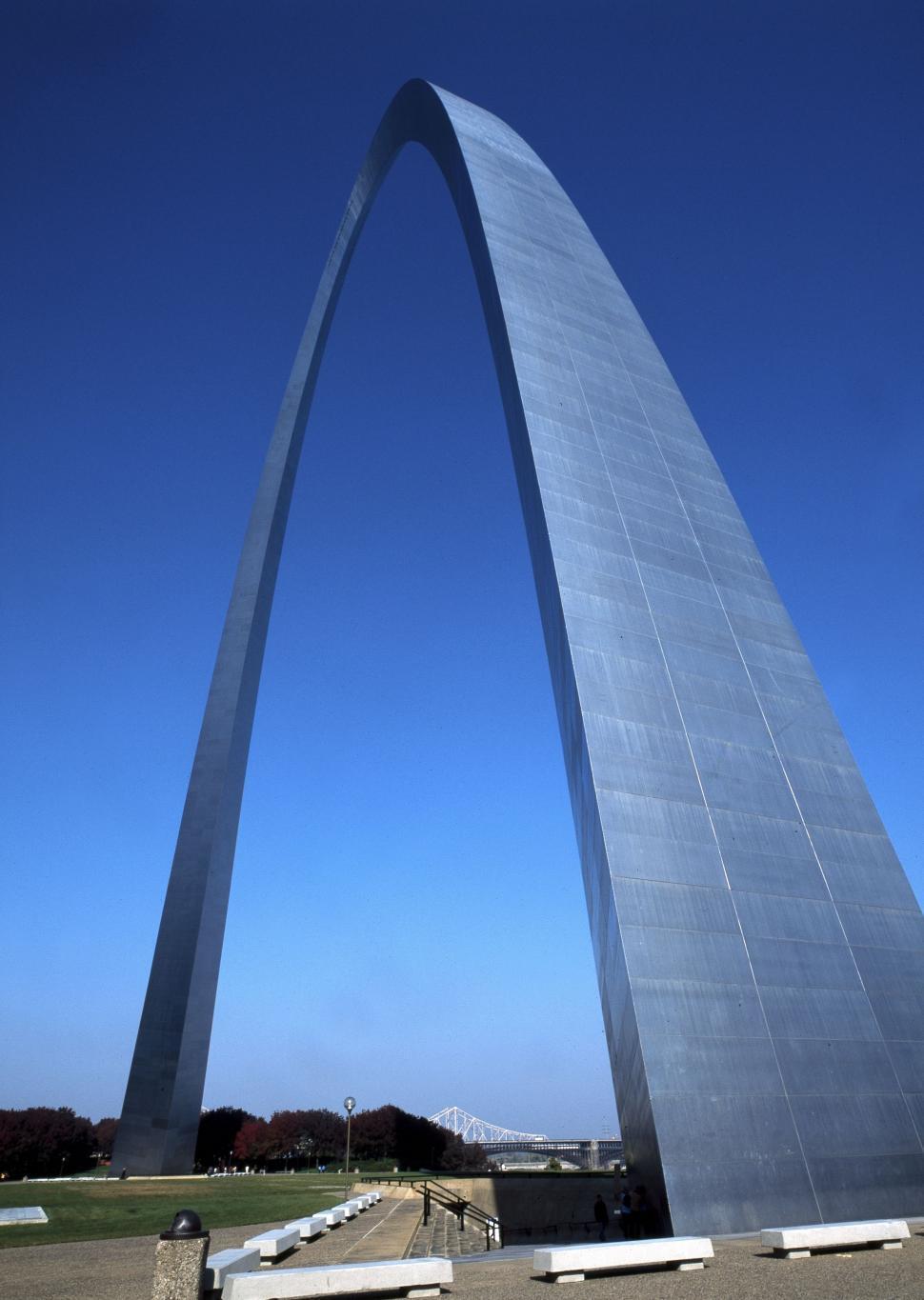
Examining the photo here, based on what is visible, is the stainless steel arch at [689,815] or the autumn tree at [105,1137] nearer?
the stainless steel arch at [689,815]

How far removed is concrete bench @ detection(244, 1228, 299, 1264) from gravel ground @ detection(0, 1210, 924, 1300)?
0.75 feet

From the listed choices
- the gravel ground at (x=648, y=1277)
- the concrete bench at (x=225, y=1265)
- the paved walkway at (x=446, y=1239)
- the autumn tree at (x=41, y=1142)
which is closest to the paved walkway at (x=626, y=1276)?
the gravel ground at (x=648, y=1277)

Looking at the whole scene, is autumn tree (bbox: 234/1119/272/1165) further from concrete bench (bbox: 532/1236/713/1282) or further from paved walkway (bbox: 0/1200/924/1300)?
concrete bench (bbox: 532/1236/713/1282)

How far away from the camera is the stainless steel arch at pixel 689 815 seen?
35.9ft

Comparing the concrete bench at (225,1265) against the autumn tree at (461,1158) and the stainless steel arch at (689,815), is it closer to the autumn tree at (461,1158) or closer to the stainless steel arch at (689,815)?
the stainless steel arch at (689,815)

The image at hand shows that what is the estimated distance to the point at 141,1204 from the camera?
639 inches

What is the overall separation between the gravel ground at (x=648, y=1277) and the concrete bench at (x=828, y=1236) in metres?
0.14

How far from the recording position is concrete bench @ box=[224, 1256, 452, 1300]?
251 inches

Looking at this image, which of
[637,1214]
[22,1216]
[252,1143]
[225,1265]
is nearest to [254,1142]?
[252,1143]

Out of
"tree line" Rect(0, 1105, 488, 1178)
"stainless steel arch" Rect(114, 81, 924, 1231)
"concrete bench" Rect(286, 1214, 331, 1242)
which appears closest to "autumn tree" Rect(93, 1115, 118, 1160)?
"tree line" Rect(0, 1105, 488, 1178)

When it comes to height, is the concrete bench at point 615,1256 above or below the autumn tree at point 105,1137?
below

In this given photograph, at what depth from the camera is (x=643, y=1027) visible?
10953mm

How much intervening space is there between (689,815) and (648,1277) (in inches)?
280

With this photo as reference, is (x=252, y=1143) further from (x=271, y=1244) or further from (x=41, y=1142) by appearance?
(x=271, y=1244)
